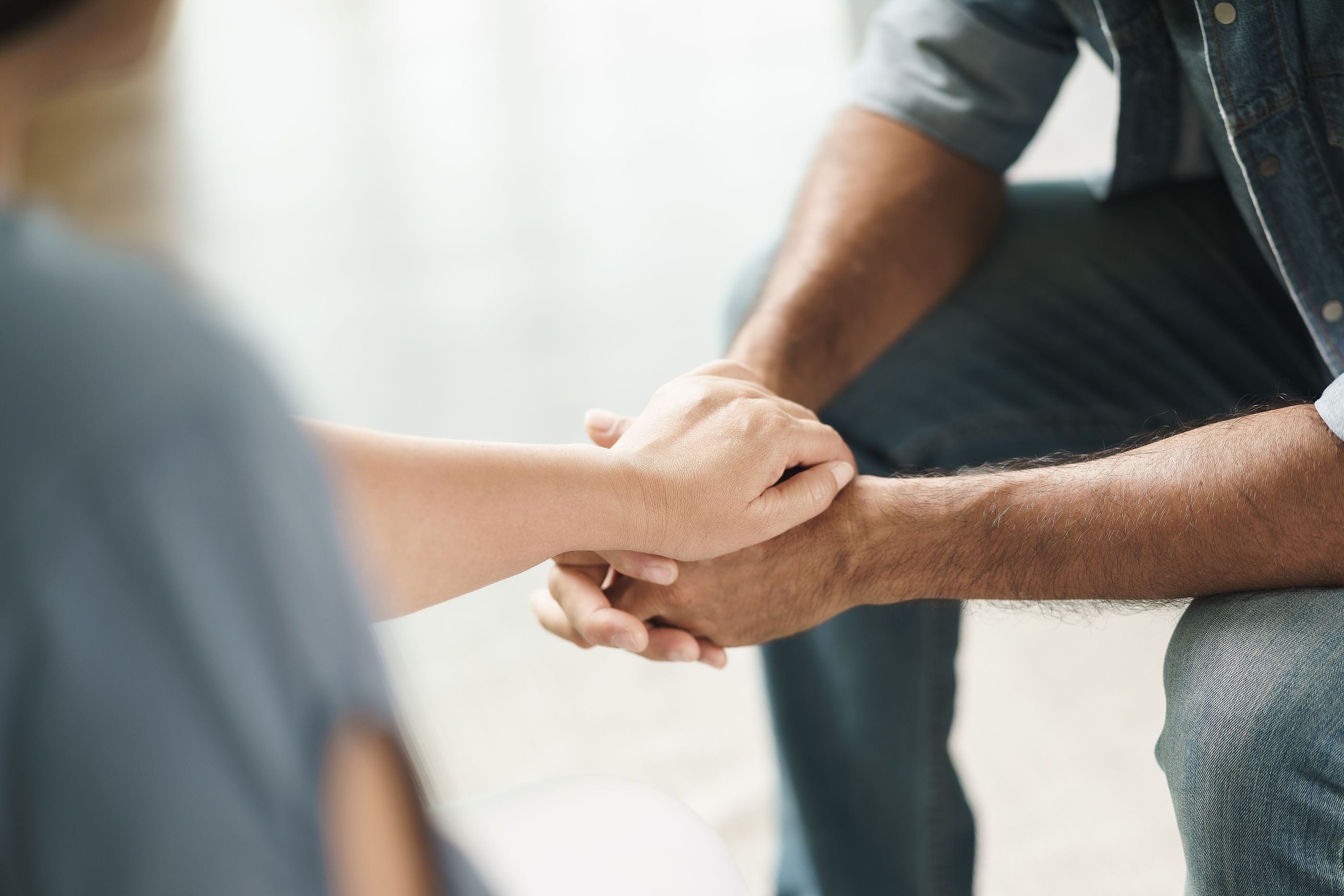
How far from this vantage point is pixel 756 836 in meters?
1.19

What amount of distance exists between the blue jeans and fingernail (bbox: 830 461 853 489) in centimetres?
12

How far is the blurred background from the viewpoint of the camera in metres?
1.23

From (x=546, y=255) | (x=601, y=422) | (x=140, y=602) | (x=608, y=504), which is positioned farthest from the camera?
(x=546, y=255)

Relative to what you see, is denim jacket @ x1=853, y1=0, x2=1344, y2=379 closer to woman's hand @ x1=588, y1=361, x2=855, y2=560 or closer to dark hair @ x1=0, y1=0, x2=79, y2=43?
woman's hand @ x1=588, y1=361, x2=855, y2=560

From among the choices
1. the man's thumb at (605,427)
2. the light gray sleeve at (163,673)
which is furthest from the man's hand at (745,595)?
the light gray sleeve at (163,673)

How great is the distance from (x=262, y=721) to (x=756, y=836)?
0.96m

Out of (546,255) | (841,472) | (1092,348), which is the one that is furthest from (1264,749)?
(546,255)

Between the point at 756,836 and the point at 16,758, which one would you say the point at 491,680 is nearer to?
the point at 756,836

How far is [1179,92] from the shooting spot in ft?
3.28

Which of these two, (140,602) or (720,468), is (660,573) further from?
(140,602)

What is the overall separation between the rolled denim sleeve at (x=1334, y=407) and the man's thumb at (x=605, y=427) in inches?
19.5

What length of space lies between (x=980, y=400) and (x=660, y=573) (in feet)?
1.23

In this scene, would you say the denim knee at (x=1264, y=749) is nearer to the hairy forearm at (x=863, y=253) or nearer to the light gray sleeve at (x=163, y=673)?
the hairy forearm at (x=863, y=253)

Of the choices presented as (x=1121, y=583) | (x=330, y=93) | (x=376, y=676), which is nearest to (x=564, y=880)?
(x=376, y=676)
